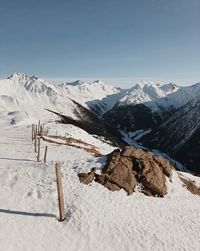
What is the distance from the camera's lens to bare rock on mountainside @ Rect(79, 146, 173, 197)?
25828 millimetres

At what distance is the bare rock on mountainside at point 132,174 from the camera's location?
25828mm

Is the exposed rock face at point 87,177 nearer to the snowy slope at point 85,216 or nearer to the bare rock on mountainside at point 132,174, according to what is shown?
the bare rock on mountainside at point 132,174

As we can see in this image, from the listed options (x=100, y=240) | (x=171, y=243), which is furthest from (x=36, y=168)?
(x=171, y=243)

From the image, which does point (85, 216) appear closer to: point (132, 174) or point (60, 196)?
point (60, 196)

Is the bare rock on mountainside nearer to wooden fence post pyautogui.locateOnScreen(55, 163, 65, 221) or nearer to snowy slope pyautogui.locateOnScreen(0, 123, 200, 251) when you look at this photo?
snowy slope pyautogui.locateOnScreen(0, 123, 200, 251)

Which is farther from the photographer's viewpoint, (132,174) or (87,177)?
(132,174)

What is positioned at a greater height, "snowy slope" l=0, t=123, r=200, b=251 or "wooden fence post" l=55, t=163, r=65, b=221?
"wooden fence post" l=55, t=163, r=65, b=221

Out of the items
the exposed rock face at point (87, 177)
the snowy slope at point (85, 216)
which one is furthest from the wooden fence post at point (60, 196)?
the exposed rock face at point (87, 177)

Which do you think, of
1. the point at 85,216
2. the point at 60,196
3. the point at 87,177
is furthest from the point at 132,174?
the point at 60,196

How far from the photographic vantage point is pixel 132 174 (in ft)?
88.8

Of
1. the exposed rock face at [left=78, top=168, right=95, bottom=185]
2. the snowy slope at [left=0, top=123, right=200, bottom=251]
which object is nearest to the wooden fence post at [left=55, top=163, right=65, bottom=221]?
the snowy slope at [left=0, top=123, right=200, bottom=251]

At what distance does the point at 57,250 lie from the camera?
17578 mm

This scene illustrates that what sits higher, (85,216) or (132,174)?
(132,174)

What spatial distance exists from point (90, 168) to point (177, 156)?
16954cm
